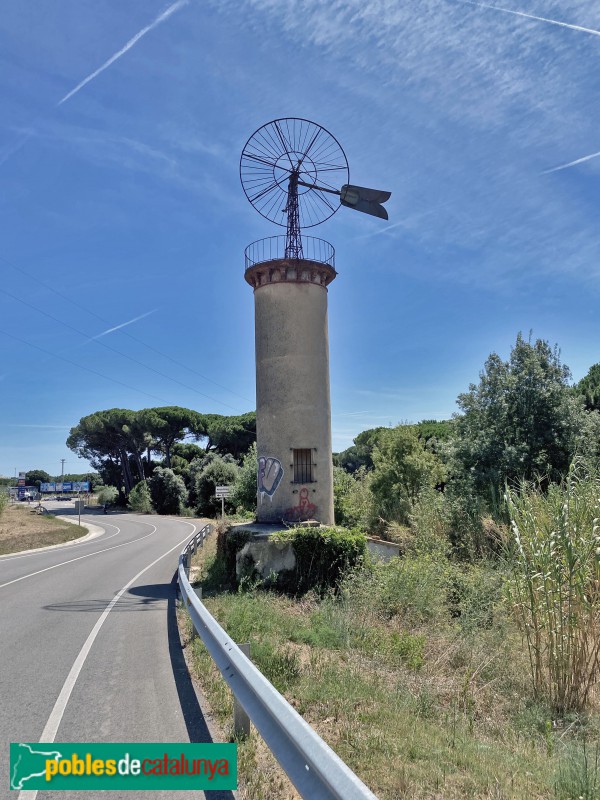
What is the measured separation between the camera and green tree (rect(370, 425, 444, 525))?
21328mm

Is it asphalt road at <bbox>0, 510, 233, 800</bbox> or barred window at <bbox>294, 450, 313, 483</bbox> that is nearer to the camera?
asphalt road at <bbox>0, 510, 233, 800</bbox>

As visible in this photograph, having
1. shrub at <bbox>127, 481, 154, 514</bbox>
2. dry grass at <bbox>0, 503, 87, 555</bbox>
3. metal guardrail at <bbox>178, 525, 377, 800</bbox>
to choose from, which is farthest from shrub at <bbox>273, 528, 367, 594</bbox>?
shrub at <bbox>127, 481, 154, 514</bbox>

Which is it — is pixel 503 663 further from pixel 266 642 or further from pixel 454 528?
pixel 454 528

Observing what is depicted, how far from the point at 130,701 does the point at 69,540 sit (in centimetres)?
A: 2936

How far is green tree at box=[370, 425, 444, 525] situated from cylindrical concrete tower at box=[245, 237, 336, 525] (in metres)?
6.08

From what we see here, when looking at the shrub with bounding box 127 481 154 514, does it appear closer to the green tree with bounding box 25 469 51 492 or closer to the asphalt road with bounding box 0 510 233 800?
the asphalt road with bounding box 0 510 233 800

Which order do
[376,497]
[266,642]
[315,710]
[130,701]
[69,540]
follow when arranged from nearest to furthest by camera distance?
[315,710] < [130,701] < [266,642] < [376,497] < [69,540]

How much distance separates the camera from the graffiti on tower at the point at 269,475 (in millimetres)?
15453

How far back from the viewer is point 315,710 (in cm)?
502

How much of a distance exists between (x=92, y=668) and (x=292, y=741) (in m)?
4.87

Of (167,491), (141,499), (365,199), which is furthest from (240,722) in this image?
(141,499)

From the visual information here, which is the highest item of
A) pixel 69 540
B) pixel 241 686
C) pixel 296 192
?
pixel 296 192

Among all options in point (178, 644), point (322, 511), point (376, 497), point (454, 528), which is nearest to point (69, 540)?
point (376, 497)

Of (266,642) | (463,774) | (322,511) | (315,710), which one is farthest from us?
(322,511)
